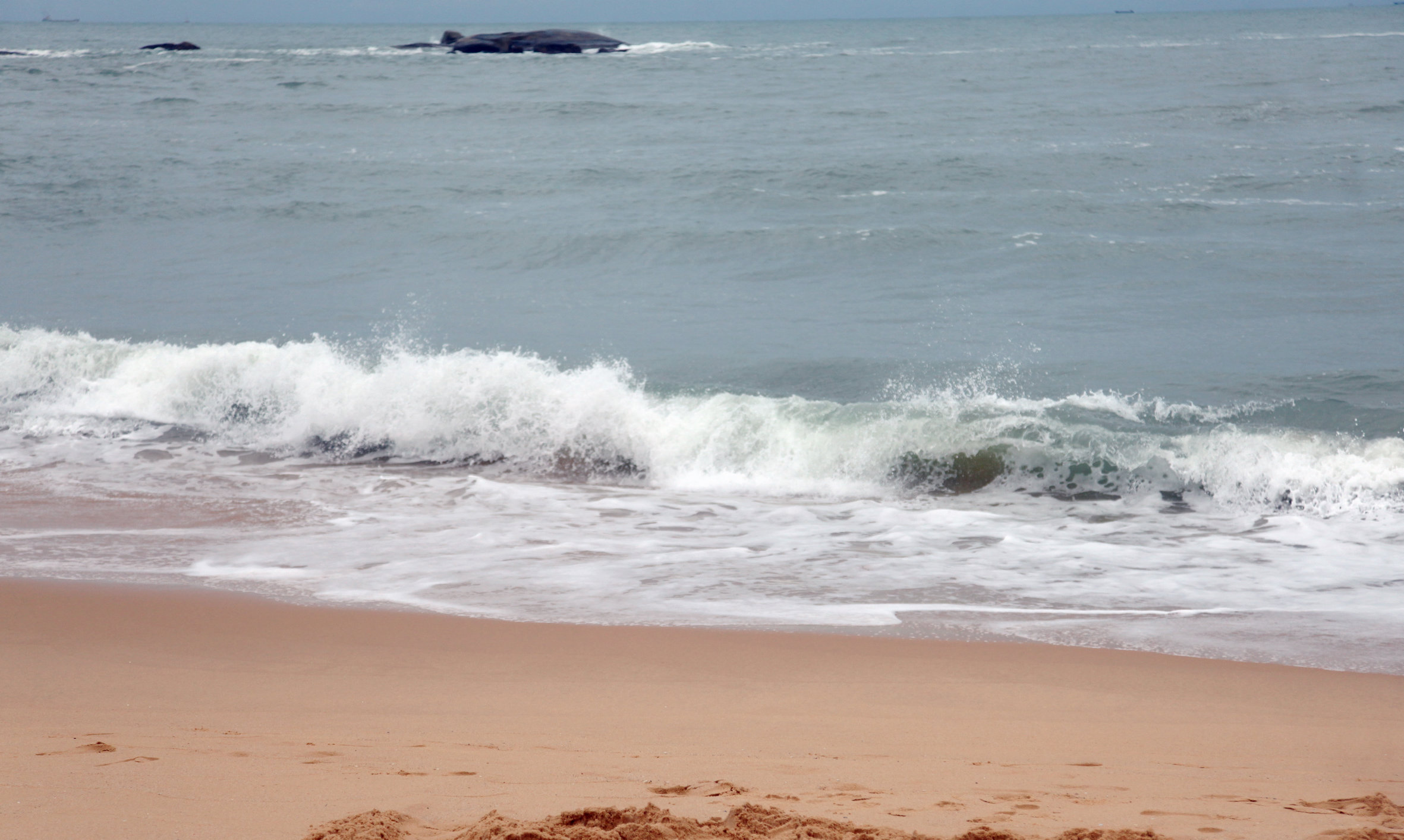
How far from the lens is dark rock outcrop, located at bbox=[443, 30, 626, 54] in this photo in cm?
5391

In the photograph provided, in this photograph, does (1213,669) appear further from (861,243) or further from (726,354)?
(861,243)

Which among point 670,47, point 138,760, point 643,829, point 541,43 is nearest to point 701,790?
point 643,829

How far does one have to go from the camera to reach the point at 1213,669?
174 inches

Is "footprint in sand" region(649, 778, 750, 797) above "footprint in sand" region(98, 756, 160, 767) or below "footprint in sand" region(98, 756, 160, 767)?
above

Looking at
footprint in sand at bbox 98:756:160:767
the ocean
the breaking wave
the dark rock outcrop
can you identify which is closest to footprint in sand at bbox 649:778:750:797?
footprint in sand at bbox 98:756:160:767

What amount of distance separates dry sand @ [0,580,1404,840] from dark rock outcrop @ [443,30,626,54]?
52.9m

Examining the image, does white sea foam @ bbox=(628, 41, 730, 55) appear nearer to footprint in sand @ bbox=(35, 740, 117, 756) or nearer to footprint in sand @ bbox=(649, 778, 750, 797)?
footprint in sand @ bbox=(35, 740, 117, 756)

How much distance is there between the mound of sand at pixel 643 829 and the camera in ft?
9.07

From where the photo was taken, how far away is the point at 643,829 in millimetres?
2793

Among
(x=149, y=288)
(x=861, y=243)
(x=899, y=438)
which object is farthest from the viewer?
(x=861, y=243)

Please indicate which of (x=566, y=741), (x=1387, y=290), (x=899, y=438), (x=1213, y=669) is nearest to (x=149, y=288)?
(x=899, y=438)

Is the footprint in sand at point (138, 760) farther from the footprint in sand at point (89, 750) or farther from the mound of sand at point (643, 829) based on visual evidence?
the mound of sand at point (643, 829)

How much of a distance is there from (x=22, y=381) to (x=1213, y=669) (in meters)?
11.2

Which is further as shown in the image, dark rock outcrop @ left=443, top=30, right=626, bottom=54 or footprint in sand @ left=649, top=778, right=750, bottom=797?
dark rock outcrop @ left=443, top=30, right=626, bottom=54
